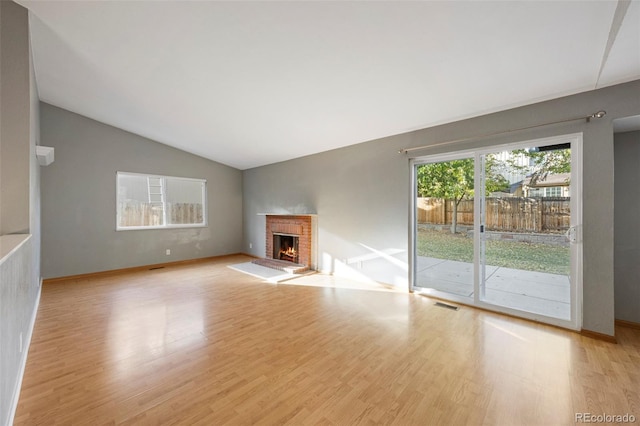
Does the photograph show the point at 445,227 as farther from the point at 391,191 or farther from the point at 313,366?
the point at 313,366

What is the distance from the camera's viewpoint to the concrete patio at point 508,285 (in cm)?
287

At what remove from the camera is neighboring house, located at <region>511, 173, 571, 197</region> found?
109 inches

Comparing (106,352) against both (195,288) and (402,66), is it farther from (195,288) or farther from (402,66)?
(402,66)

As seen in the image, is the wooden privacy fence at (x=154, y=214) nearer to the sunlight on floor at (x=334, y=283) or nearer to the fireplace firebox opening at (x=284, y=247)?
the fireplace firebox opening at (x=284, y=247)

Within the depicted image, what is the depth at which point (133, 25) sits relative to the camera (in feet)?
7.92

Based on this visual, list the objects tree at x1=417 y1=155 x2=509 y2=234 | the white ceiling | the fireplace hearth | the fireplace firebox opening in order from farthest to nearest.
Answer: the fireplace firebox opening
the fireplace hearth
tree at x1=417 y1=155 x2=509 y2=234
the white ceiling

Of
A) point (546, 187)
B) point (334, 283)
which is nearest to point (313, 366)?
point (334, 283)

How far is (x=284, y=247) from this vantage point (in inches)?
242

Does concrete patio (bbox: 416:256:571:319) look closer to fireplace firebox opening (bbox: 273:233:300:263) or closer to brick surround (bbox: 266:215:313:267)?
brick surround (bbox: 266:215:313:267)

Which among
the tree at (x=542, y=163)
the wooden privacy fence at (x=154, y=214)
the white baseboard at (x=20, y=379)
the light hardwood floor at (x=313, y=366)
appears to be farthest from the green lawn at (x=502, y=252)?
the wooden privacy fence at (x=154, y=214)

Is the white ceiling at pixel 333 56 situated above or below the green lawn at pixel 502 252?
above

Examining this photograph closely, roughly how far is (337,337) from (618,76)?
3526mm

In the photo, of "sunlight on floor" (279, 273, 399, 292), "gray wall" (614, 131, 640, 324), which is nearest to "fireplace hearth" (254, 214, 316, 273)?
"sunlight on floor" (279, 273, 399, 292)

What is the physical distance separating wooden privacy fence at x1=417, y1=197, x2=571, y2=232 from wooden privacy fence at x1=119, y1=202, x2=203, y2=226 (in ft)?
18.3
